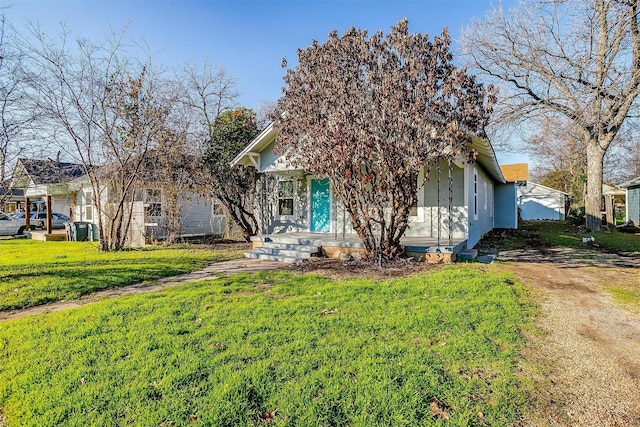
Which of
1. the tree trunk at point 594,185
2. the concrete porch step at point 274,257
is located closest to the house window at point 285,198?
the concrete porch step at point 274,257

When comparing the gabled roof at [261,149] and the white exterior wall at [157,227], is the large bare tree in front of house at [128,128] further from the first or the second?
the gabled roof at [261,149]

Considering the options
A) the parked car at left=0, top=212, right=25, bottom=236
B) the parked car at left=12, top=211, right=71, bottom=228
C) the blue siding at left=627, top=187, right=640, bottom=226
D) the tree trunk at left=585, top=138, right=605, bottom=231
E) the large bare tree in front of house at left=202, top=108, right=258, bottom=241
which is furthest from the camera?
the parked car at left=12, top=211, right=71, bottom=228

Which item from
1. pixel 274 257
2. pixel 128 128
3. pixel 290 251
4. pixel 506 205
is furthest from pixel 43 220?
pixel 506 205

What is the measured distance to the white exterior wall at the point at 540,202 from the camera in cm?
3272

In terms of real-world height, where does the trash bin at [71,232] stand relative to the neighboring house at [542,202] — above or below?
below

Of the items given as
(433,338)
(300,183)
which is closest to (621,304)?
(433,338)

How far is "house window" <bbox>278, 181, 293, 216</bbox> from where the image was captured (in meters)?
13.1

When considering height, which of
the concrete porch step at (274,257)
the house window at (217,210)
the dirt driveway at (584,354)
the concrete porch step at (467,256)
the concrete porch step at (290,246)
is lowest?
the dirt driveway at (584,354)

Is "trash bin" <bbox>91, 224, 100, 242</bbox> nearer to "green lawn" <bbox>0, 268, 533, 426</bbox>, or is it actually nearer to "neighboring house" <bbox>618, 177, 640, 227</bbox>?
"green lawn" <bbox>0, 268, 533, 426</bbox>

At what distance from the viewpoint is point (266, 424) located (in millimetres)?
2469

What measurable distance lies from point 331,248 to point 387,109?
415 centimetres

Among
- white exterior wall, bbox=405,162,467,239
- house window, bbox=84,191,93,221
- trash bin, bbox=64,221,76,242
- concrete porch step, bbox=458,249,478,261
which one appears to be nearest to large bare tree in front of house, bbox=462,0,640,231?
white exterior wall, bbox=405,162,467,239

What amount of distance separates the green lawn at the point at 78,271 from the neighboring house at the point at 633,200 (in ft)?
76.0

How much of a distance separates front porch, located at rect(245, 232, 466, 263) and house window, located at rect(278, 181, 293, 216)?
83.8 inches
